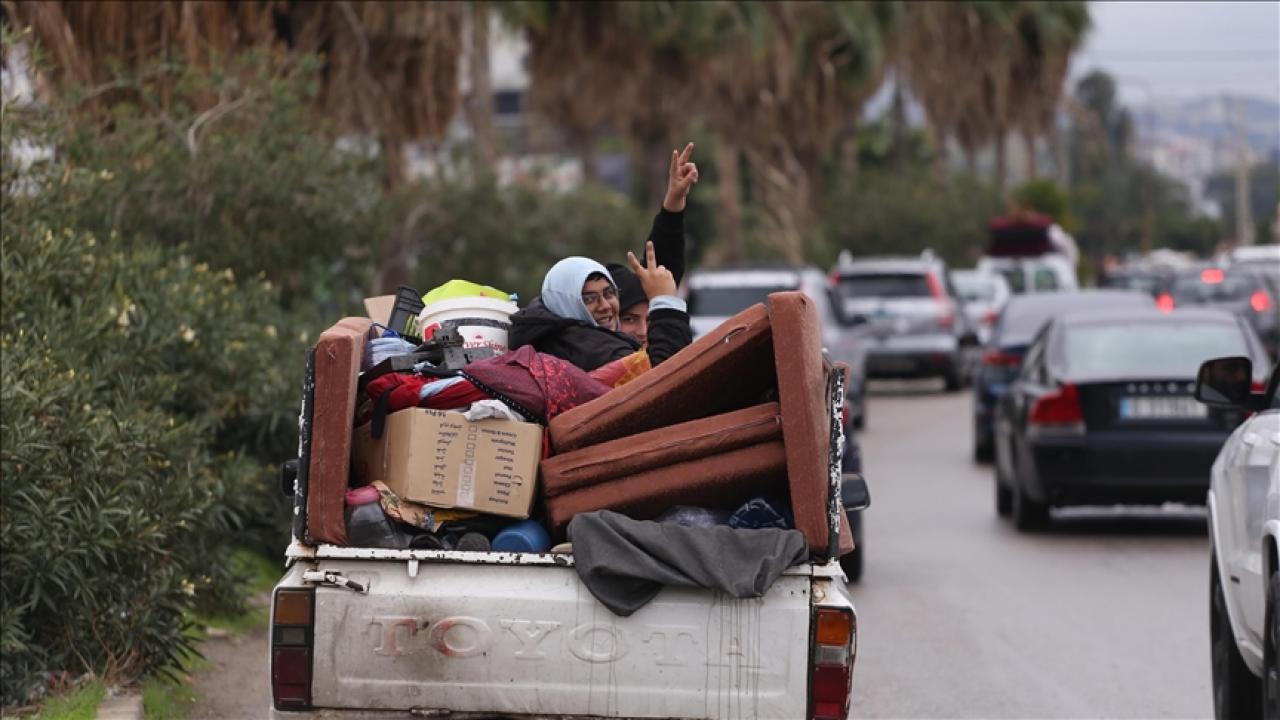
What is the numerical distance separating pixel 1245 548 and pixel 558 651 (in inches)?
110

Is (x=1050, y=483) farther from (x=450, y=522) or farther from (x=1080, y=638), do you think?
(x=450, y=522)

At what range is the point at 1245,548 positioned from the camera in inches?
282

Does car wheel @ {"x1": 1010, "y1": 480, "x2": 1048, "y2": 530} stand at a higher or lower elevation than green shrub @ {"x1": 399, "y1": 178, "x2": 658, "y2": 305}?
lower

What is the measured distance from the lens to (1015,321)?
2086 centimetres

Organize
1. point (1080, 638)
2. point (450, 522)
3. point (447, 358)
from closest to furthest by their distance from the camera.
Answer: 1. point (450, 522)
2. point (447, 358)
3. point (1080, 638)

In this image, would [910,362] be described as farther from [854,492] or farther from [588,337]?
[854,492]

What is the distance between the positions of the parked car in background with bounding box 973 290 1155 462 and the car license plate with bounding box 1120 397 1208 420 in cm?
502

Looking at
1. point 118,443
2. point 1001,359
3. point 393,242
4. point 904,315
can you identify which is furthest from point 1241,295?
point 118,443

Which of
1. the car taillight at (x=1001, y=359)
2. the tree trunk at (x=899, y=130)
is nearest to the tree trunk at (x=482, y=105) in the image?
the car taillight at (x=1001, y=359)

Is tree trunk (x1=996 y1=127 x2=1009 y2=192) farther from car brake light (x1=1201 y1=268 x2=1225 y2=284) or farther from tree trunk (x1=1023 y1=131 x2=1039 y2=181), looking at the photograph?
car brake light (x1=1201 y1=268 x2=1225 y2=284)

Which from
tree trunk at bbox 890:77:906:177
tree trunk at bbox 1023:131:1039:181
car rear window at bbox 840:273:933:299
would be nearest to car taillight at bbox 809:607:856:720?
car rear window at bbox 840:273:933:299

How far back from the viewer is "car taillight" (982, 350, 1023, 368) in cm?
1956

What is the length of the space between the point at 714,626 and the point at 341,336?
4.32ft

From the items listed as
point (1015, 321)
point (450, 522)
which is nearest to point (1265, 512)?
point (450, 522)
